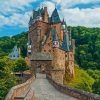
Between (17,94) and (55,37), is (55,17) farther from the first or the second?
(17,94)

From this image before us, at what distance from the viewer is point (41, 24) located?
97500 millimetres

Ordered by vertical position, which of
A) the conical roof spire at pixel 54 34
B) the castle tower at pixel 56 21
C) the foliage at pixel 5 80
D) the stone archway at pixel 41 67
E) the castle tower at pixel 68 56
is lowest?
the foliage at pixel 5 80

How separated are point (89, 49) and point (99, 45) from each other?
401cm

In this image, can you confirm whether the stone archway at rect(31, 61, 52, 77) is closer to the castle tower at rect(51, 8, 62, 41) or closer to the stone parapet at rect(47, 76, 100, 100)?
the castle tower at rect(51, 8, 62, 41)

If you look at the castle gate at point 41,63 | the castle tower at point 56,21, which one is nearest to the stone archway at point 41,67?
the castle gate at point 41,63

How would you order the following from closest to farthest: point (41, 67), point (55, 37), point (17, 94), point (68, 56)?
point (17, 94) → point (41, 67) → point (55, 37) → point (68, 56)

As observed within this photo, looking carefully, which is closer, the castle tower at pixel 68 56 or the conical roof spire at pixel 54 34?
the conical roof spire at pixel 54 34

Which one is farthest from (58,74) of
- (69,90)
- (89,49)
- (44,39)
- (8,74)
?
(89,49)

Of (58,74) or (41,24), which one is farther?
(41,24)

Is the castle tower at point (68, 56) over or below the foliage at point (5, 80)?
over

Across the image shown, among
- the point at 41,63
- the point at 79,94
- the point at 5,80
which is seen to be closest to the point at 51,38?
the point at 41,63

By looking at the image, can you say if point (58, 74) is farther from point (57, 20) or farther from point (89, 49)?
point (89, 49)

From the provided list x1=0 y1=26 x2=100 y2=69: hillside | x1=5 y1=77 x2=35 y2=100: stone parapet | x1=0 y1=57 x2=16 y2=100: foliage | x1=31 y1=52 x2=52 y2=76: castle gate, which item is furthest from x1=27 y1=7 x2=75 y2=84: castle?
x1=5 y1=77 x2=35 y2=100: stone parapet

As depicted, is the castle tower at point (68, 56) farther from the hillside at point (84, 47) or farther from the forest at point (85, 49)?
the hillside at point (84, 47)
